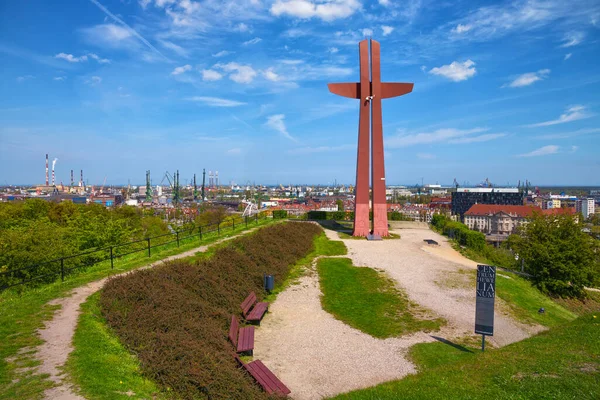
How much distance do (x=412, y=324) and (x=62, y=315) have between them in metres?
8.26

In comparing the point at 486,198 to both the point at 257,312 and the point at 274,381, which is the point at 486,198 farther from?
the point at 274,381

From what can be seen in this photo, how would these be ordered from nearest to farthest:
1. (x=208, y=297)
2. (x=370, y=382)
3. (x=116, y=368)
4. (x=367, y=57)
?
(x=116, y=368), (x=370, y=382), (x=208, y=297), (x=367, y=57)

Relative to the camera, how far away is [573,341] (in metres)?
7.83

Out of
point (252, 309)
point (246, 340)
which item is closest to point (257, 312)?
point (252, 309)

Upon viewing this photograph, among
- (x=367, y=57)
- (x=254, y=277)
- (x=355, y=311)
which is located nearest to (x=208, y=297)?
(x=254, y=277)

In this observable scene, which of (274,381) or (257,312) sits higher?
(257,312)

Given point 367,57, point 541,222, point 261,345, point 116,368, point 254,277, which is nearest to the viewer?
point 116,368

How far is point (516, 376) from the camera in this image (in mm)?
6336

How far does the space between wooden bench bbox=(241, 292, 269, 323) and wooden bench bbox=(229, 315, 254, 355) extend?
30.6 inches

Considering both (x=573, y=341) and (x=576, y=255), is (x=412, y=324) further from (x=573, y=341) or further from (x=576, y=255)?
(x=576, y=255)

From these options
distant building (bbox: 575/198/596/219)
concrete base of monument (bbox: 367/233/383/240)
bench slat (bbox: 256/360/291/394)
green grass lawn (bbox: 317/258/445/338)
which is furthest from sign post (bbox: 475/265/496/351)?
distant building (bbox: 575/198/596/219)

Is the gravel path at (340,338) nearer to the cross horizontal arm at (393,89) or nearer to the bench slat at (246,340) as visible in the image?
the bench slat at (246,340)

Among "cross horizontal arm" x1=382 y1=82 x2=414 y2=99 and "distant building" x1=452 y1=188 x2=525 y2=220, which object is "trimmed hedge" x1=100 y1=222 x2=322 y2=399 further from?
"distant building" x1=452 y1=188 x2=525 y2=220

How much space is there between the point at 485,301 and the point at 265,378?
17.7ft
